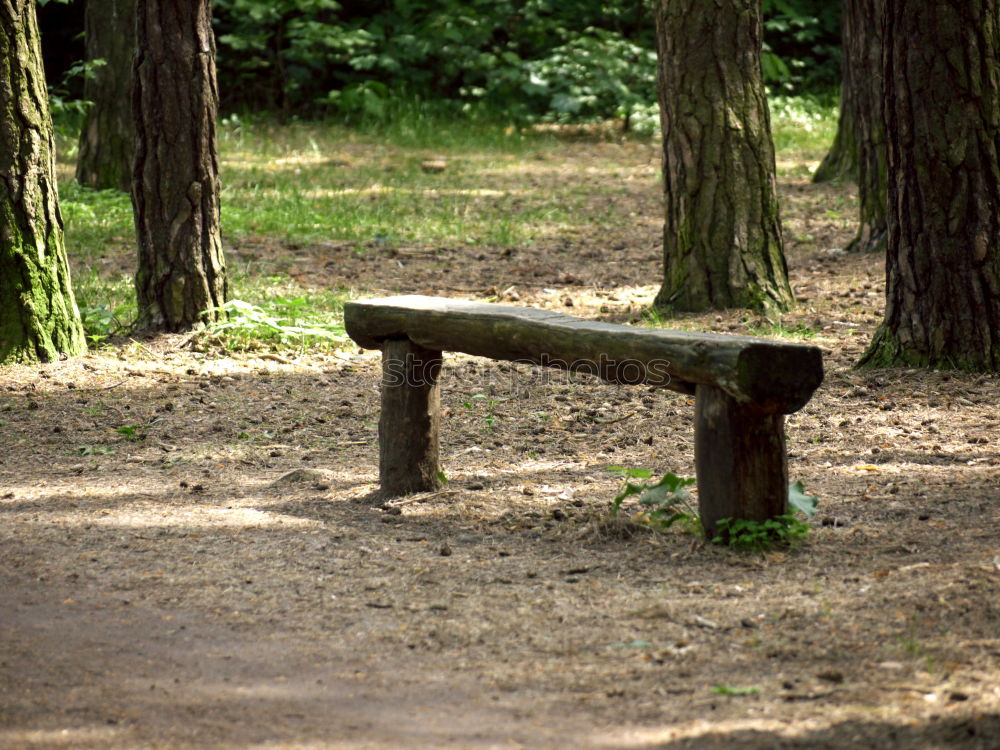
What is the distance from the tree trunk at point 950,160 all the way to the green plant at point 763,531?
2436 mm

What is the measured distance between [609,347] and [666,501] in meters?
0.73

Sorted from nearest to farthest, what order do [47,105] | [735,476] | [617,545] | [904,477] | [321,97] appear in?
1. [735,476]
2. [617,545]
3. [904,477]
4. [47,105]
5. [321,97]

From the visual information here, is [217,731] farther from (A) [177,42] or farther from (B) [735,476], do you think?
(A) [177,42]

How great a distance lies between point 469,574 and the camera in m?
4.11

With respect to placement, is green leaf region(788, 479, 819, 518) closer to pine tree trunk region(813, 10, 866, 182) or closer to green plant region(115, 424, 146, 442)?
green plant region(115, 424, 146, 442)

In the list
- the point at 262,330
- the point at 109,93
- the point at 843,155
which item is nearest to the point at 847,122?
the point at 843,155

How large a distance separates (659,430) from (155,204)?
11.8ft

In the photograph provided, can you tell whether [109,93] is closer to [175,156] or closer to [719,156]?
[175,156]

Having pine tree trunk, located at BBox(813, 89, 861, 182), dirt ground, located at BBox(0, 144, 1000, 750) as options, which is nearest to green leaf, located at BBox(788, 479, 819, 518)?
dirt ground, located at BBox(0, 144, 1000, 750)

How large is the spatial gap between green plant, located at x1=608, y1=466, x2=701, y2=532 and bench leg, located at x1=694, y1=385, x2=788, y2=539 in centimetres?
26

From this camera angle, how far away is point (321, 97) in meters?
18.4

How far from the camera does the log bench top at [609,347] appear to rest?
3.76 metres

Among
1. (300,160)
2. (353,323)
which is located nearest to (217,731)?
(353,323)

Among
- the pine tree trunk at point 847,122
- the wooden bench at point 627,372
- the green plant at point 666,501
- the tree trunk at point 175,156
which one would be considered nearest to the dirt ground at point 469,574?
the green plant at point 666,501
